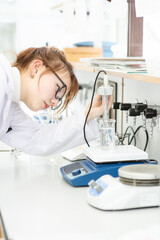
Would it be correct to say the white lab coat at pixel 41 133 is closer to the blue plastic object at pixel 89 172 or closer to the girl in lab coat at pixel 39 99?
the girl in lab coat at pixel 39 99

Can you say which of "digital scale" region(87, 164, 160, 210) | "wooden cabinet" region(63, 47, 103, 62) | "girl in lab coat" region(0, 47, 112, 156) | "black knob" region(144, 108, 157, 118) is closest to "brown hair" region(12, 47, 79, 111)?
"girl in lab coat" region(0, 47, 112, 156)

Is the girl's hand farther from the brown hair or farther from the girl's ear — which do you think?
the girl's ear

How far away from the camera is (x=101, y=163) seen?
144cm

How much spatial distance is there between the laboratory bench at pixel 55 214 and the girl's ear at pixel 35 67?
431 millimetres

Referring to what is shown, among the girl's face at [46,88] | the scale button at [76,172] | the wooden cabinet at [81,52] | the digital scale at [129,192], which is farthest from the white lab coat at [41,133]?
the wooden cabinet at [81,52]

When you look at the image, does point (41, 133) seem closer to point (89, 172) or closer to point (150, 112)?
point (89, 172)

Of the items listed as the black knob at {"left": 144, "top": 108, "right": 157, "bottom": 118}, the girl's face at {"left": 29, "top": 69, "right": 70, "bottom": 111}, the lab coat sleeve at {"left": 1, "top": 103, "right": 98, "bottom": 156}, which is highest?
the girl's face at {"left": 29, "top": 69, "right": 70, "bottom": 111}

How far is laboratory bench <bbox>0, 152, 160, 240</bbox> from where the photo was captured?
1.04 m

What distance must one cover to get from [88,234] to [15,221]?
235mm

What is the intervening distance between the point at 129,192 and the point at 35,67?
0.68 metres

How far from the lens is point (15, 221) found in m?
1.12

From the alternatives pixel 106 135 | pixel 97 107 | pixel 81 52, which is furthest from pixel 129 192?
pixel 81 52

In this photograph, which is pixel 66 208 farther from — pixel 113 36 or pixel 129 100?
pixel 113 36

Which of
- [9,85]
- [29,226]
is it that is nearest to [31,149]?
[9,85]
